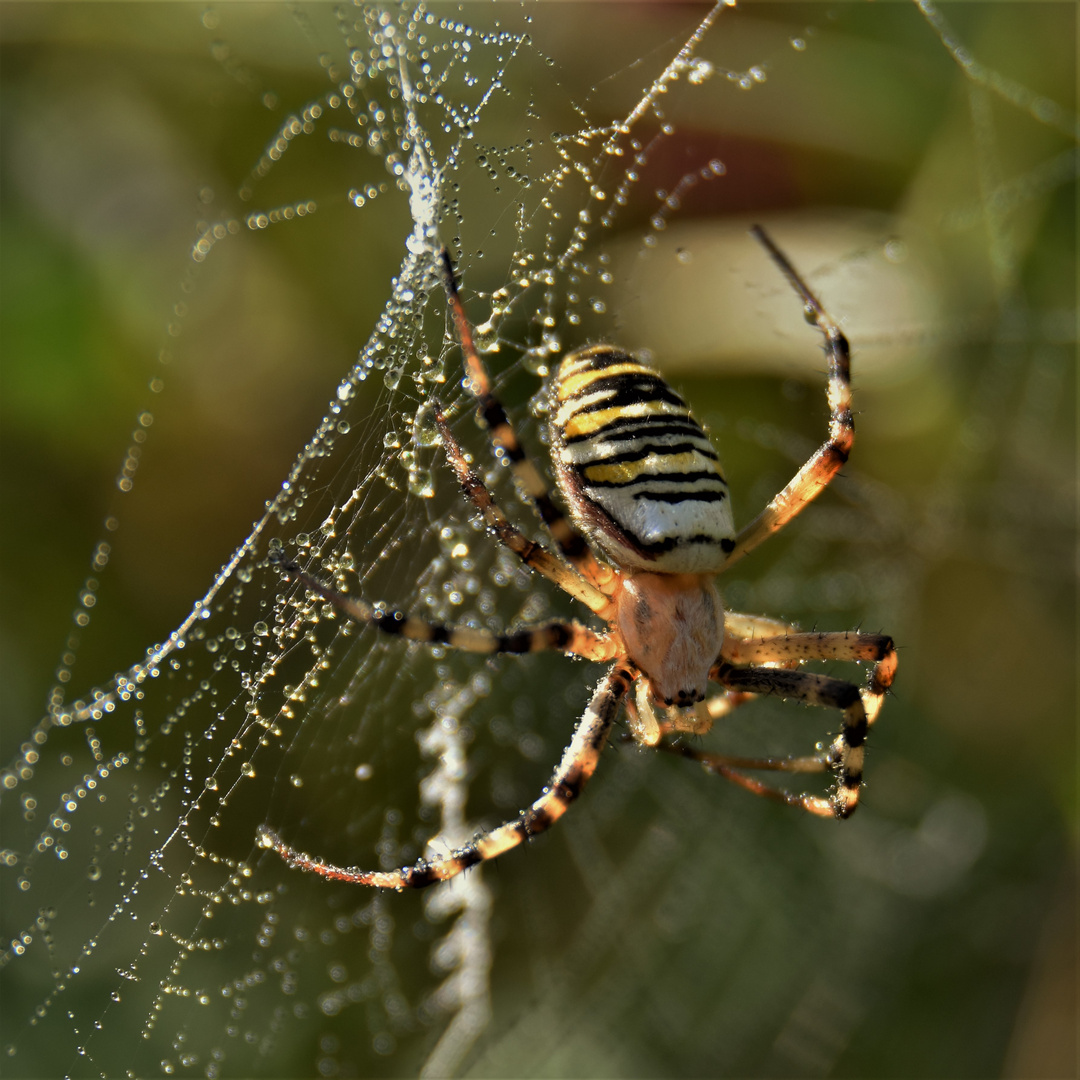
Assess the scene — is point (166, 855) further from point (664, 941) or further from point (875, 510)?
point (875, 510)

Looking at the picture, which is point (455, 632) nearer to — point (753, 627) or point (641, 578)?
point (641, 578)

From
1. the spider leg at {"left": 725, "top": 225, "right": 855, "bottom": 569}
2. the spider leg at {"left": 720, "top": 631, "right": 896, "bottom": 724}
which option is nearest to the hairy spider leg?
the spider leg at {"left": 720, "top": 631, "right": 896, "bottom": 724}

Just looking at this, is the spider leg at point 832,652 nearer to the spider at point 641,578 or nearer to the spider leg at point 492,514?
the spider at point 641,578

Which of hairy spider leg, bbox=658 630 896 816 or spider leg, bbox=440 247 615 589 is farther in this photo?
hairy spider leg, bbox=658 630 896 816

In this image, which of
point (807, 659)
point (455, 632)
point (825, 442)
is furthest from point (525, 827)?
point (825, 442)

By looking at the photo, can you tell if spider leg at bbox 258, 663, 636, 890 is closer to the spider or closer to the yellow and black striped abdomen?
the spider

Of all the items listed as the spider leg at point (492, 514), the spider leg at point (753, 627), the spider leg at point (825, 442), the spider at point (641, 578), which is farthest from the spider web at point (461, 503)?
the spider leg at point (753, 627)
